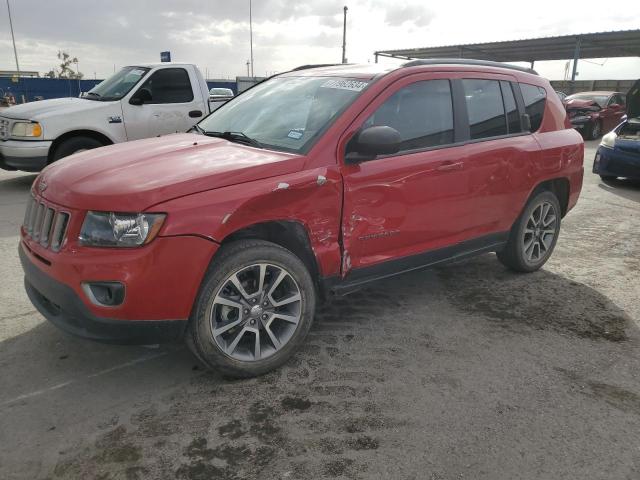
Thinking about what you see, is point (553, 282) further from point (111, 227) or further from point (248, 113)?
point (111, 227)

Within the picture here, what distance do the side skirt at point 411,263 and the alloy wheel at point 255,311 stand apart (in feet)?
0.95

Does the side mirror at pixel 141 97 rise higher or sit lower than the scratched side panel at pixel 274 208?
higher

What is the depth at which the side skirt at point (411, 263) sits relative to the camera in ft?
10.8

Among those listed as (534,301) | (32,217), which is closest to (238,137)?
(32,217)

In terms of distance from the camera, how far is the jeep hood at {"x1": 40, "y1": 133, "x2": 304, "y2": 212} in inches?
101

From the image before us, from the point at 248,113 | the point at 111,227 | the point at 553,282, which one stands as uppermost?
the point at 248,113

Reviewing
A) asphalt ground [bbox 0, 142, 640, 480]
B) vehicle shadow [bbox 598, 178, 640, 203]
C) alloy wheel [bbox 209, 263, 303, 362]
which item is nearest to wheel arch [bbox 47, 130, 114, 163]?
asphalt ground [bbox 0, 142, 640, 480]

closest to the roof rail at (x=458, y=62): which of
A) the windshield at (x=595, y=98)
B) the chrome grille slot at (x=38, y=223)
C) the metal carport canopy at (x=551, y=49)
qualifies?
the chrome grille slot at (x=38, y=223)

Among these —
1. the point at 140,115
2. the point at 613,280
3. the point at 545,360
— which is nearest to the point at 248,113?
the point at 545,360

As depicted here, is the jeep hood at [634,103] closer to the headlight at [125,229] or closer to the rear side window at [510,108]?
the rear side window at [510,108]

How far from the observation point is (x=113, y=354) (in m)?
3.22

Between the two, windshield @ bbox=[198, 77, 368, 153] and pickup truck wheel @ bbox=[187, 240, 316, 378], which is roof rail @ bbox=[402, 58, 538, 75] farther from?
pickup truck wheel @ bbox=[187, 240, 316, 378]

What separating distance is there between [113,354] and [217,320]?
0.86m

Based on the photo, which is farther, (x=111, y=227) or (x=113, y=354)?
(x=113, y=354)
